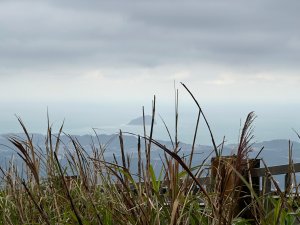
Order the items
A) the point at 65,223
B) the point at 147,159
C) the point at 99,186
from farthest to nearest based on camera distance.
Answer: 1. the point at 99,186
2. the point at 65,223
3. the point at 147,159

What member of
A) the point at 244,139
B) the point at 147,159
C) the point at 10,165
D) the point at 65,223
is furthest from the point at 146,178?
the point at 10,165

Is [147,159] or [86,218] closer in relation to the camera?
[147,159]

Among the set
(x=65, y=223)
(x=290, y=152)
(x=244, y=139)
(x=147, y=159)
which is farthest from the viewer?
(x=65, y=223)

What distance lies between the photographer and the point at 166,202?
2887 millimetres

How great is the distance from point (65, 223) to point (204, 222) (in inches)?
34.2

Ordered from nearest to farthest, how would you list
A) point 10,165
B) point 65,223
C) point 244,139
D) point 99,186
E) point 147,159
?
point 244,139, point 147,159, point 65,223, point 99,186, point 10,165

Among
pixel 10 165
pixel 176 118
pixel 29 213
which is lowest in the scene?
pixel 29 213

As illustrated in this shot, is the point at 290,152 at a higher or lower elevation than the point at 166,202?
higher

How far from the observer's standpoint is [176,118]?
2826mm

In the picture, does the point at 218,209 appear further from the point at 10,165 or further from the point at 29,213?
the point at 10,165

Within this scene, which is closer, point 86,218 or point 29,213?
point 86,218

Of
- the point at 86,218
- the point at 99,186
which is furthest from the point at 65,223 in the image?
the point at 99,186

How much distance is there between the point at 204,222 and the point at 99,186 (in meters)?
1.09

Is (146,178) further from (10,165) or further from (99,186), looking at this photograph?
(10,165)
